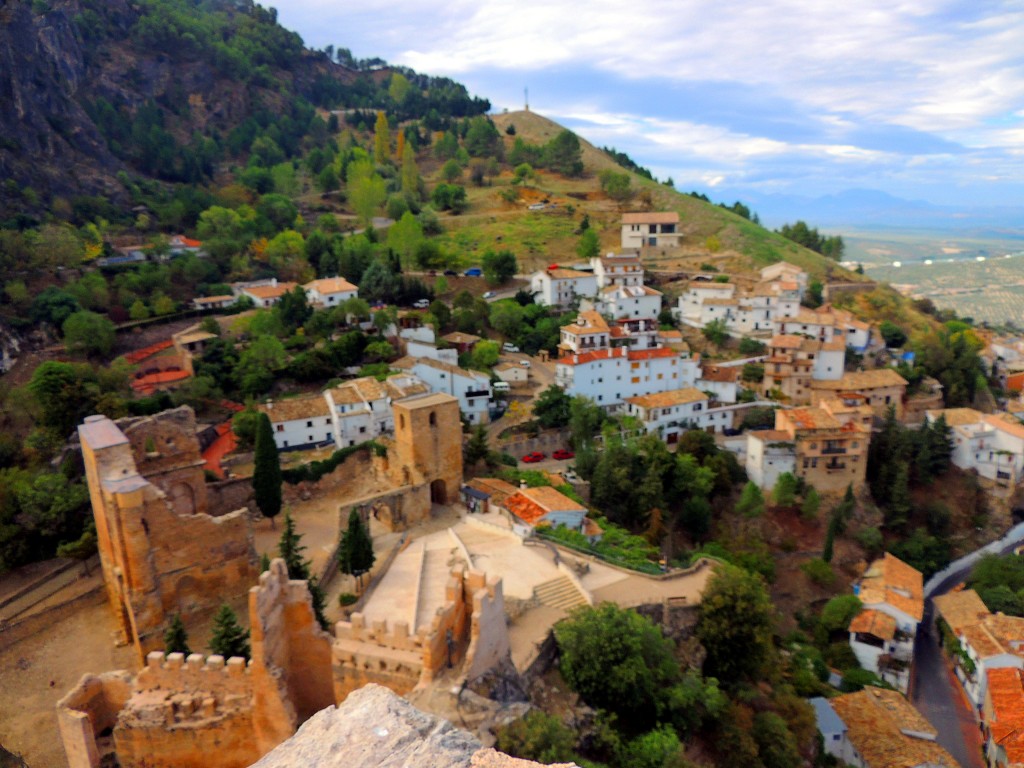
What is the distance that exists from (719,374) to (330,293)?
25.0 metres

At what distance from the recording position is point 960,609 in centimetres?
→ 3178

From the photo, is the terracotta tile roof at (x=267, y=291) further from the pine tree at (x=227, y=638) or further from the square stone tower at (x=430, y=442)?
the pine tree at (x=227, y=638)

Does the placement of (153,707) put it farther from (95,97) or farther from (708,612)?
(95,97)

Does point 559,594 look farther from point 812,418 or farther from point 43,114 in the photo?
point 43,114

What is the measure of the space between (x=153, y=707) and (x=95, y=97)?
7836 centimetres

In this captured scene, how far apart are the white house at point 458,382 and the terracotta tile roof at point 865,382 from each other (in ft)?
67.9

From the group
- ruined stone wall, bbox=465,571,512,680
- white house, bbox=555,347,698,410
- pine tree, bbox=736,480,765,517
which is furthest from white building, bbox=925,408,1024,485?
ruined stone wall, bbox=465,571,512,680

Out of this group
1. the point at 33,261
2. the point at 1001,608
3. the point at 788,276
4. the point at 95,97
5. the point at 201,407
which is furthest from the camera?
the point at 95,97

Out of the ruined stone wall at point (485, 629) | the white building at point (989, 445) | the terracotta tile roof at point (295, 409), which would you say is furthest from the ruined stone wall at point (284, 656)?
the white building at point (989, 445)

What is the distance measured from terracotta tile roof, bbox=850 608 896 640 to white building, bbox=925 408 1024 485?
53.0ft

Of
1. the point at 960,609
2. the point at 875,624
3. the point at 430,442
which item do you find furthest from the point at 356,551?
the point at 960,609

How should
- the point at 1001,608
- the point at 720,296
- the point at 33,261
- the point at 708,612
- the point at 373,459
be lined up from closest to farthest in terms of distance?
1. the point at 708,612
2. the point at 373,459
3. the point at 1001,608
4. the point at 33,261
5. the point at 720,296

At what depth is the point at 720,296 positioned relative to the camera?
51844 mm

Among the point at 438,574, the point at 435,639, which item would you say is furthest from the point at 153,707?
the point at 438,574
